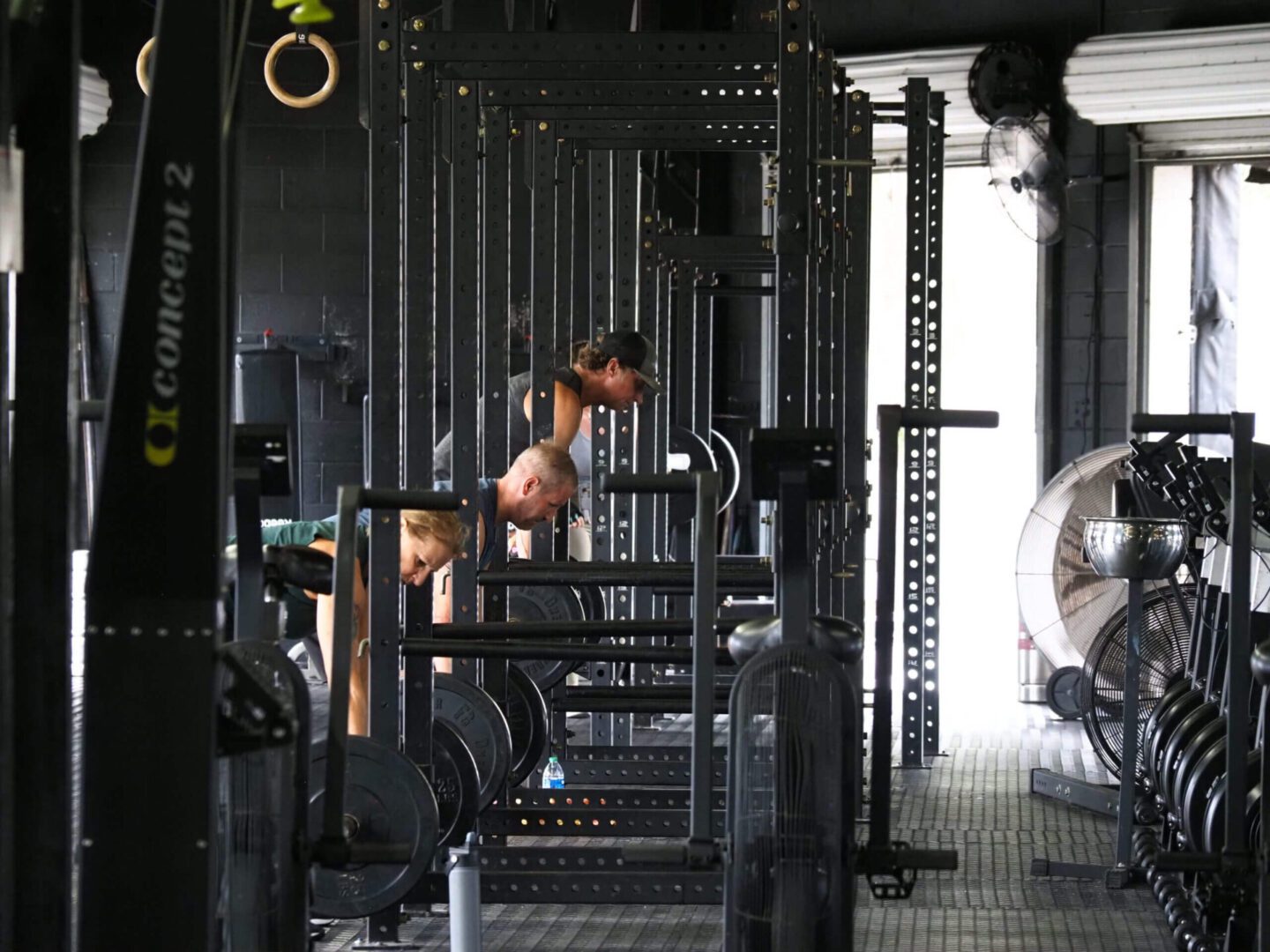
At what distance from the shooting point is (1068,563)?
277 inches

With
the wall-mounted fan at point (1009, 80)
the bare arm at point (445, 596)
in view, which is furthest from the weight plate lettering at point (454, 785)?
the wall-mounted fan at point (1009, 80)

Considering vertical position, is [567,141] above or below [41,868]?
above

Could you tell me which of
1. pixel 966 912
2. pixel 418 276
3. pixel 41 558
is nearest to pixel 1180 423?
pixel 966 912

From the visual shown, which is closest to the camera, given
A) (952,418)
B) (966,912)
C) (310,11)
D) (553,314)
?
(310,11)

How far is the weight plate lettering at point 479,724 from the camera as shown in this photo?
433cm

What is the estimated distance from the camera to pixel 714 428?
9664 mm

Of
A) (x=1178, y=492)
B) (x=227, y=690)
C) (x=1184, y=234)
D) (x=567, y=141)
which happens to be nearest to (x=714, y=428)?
(x=1184, y=234)

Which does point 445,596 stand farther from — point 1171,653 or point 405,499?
point 1171,653

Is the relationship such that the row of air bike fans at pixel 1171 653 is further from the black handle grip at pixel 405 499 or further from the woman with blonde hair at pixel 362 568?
the woman with blonde hair at pixel 362 568

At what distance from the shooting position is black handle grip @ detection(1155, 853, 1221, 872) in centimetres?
339

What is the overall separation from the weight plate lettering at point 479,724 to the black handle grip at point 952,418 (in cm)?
147

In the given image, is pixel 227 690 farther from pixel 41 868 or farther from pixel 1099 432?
pixel 1099 432

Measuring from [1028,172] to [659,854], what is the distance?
5326 mm

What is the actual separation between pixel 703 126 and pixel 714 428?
153 inches
